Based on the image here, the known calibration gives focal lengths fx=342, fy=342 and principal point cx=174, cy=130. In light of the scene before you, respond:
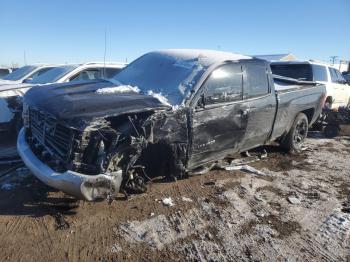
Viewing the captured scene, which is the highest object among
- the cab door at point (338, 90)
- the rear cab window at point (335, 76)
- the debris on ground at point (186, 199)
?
the rear cab window at point (335, 76)

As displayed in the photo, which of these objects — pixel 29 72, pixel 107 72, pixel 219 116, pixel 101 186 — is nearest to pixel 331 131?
pixel 219 116

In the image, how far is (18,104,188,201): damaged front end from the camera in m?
3.51

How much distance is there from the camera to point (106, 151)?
11.9 ft

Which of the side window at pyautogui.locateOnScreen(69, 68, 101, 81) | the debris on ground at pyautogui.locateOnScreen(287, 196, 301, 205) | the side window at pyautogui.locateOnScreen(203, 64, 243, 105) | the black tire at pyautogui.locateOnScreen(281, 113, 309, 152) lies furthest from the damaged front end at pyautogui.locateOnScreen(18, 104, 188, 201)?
the side window at pyautogui.locateOnScreen(69, 68, 101, 81)

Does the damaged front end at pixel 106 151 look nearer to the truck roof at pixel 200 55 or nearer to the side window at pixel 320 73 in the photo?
the truck roof at pixel 200 55

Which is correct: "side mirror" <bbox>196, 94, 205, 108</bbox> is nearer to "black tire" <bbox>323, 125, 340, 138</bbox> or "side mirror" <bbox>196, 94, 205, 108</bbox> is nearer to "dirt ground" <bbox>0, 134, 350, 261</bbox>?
"dirt ground" <bbox>0, 134, 350, 261</bbox>

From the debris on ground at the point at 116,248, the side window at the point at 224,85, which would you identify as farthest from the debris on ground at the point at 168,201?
the side window at the point at 224,85

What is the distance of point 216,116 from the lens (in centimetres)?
468

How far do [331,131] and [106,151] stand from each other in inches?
282

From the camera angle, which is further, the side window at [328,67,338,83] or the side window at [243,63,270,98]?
the side window at [328,67,338,83]

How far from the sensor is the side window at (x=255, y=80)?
5.25 meters

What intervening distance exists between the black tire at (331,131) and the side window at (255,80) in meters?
4.14

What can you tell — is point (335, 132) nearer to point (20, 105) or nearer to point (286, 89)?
point (286, 89)

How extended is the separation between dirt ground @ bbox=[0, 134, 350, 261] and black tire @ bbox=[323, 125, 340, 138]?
3.79m
